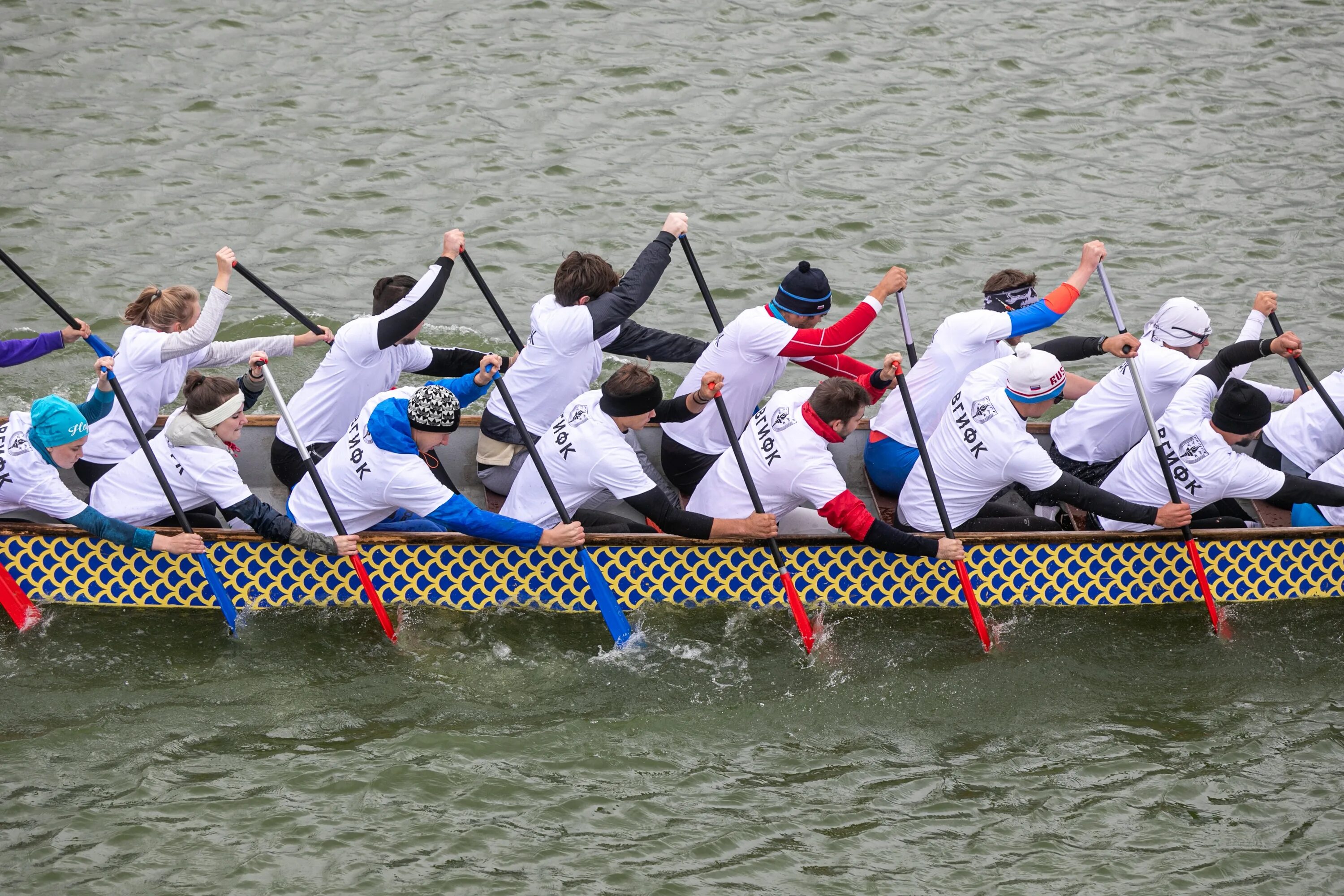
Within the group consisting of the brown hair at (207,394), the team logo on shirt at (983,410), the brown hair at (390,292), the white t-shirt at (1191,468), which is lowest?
the white t-shirt at (1191,468)

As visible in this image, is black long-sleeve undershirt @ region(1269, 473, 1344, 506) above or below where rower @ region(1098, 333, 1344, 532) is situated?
below

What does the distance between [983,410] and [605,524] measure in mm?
2866

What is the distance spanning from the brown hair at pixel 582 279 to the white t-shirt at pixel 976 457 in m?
2.72

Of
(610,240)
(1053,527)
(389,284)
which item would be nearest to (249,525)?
(389,284)

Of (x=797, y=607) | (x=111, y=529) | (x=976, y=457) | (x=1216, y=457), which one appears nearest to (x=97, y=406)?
(x=111, y=529)

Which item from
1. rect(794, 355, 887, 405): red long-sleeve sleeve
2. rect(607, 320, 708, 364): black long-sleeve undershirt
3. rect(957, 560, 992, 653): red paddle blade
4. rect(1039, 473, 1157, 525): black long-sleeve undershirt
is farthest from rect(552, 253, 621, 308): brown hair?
rect(1039, 473, 1157, 525): black long-sleeve undershirt

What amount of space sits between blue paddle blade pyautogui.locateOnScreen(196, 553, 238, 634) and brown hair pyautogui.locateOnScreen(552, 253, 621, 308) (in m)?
3.17

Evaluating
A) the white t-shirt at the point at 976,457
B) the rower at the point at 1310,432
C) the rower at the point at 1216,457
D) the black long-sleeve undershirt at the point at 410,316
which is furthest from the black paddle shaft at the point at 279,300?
the rower at the point at 1310,432

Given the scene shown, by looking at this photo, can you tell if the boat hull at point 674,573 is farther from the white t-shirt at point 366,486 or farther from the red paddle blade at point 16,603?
the white t-shirt at point 366,486

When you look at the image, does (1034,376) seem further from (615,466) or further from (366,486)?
(366,486)

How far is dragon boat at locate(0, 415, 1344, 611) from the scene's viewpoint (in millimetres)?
9523

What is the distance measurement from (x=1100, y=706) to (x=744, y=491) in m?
2.98

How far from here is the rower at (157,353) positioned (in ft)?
32.2

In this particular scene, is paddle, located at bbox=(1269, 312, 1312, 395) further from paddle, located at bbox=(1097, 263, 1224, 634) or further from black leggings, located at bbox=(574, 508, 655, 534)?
black leggings, located at bbox=(574, 508, 655, 534)
